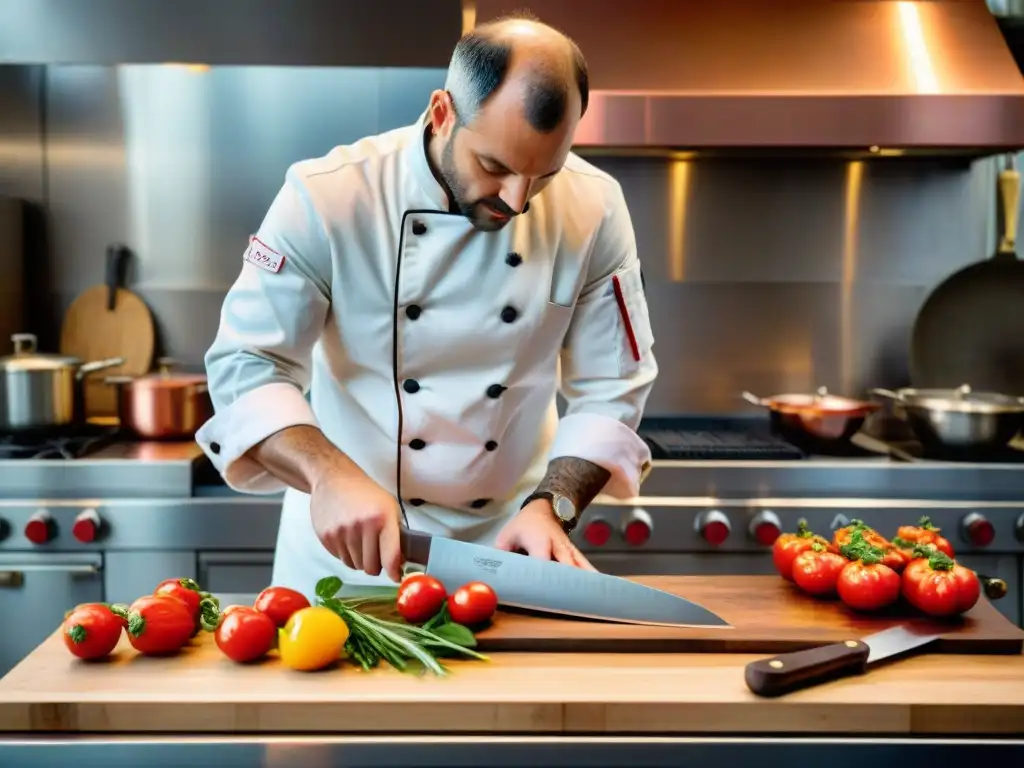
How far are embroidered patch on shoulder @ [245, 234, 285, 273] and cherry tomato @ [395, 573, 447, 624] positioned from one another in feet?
1.69

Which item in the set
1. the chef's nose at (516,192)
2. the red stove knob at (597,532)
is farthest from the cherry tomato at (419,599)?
the red stove knob at (597,532)

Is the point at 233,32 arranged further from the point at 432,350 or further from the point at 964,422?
the point at 964,422

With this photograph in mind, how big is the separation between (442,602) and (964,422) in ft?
5.27

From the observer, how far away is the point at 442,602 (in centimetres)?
147

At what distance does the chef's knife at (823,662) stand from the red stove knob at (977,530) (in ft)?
3.84

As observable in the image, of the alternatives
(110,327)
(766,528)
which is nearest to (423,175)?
(766,528)

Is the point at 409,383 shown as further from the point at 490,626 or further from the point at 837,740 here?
the point at 837,740

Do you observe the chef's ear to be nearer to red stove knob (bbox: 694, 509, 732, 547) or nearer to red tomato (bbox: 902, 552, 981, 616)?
red tomato (bbox: 902, 552, 981, 616)

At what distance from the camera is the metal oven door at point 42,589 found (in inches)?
97.5

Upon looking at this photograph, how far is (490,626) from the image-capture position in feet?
4.82

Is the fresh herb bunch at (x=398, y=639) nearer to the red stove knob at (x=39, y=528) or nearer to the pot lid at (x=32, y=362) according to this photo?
the red stove knob at (x=39, y=528)

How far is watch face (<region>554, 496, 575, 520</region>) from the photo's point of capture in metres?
1.67

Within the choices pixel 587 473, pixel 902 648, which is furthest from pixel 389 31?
pixel 902 648

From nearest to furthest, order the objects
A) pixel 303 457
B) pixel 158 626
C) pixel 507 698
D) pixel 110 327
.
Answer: pixel 507 698 → pixel 158 626 → pixel 303 457 → pixel 110 327
